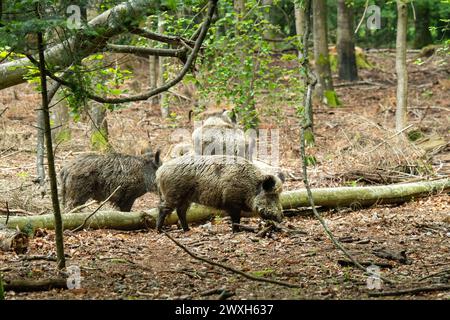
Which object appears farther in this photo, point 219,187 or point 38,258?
point 219,187

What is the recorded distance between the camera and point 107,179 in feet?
37.7

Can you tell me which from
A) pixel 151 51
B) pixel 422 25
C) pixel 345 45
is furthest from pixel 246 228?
pixel 422 25

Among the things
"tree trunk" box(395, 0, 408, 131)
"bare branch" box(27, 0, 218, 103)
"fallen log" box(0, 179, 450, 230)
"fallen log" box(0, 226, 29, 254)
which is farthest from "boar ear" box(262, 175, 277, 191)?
"tree trunk" box(395, 0, 408, 131)

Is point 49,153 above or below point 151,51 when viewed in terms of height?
below

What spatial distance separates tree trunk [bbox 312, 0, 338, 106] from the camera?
798 inches

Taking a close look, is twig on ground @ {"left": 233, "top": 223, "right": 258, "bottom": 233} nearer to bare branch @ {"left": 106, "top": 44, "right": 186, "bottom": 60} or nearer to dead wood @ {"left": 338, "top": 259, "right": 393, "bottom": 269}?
dead wood @ {"left": 338, "top": 259, "right": 393, "bottom": 269}

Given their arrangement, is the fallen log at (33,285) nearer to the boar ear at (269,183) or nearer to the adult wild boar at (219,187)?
the adult wild boar at (219,187)

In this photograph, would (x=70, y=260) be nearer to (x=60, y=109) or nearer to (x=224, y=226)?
(x=224, y=226)

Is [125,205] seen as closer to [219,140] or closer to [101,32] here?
[219,140]

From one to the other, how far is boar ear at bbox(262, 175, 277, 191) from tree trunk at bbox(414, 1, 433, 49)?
65.2ft

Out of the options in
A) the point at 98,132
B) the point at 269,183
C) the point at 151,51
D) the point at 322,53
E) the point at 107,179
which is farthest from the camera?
the point at 322,53

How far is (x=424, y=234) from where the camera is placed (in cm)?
896

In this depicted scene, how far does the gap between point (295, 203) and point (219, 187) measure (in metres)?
1.46
